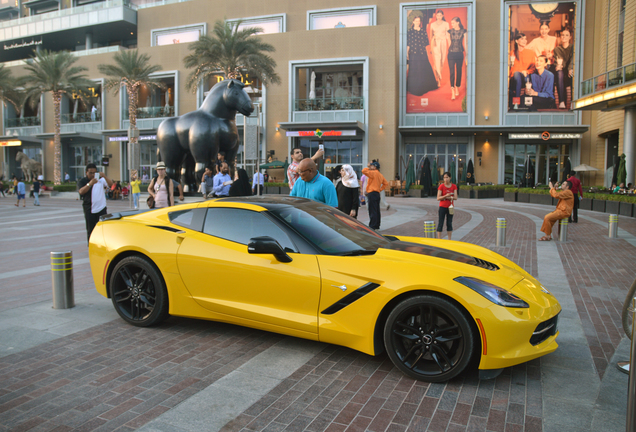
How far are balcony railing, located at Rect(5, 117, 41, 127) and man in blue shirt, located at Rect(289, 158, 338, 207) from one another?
51.8 m

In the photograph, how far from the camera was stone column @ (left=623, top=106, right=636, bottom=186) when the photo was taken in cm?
2602

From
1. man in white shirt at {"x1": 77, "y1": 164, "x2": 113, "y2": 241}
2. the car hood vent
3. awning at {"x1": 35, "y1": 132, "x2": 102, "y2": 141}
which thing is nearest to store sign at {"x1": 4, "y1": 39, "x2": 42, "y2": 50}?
awning at {"x1": 35, "y1": 132, "x2": 102, "y2": 141}

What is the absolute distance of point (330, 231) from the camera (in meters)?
4.37

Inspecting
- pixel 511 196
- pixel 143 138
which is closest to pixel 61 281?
pixel 511 196

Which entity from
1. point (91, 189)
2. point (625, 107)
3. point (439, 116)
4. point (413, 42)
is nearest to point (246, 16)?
point (413, 42)

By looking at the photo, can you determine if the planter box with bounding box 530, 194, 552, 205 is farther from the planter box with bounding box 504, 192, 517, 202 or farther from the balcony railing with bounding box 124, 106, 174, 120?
the balcony railing with bounding box 124, 106, 174, 120

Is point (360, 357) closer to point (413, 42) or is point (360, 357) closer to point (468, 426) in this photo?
point (468, 426)

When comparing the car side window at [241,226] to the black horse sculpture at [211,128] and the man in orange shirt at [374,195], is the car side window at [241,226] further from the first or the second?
the black horse sculpture at [211,128]

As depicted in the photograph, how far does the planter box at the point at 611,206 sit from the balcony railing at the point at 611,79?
293 inches

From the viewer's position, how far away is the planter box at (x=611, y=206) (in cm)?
1886

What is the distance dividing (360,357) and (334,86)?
38.3 m

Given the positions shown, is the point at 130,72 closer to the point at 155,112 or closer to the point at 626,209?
the point at 155,112

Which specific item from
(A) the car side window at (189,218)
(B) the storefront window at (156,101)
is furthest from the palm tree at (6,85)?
(A) the car side window at (189,218)

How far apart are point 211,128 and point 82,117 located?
35.8 meters
